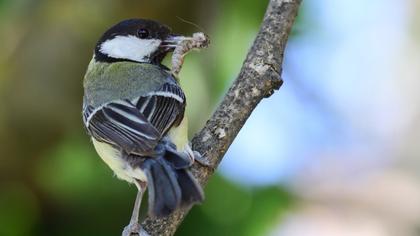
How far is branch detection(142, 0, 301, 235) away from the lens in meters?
2.65

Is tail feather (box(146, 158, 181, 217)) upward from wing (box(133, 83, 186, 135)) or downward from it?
downward

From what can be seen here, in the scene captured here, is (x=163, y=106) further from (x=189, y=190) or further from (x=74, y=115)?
(x=74, y=115)

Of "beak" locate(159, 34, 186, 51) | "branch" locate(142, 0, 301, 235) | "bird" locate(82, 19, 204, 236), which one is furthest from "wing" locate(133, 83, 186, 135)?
"beak" locate(159, 34, 186, 51)

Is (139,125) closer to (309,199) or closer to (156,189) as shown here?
(156,189)

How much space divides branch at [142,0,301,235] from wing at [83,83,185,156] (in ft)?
0.48

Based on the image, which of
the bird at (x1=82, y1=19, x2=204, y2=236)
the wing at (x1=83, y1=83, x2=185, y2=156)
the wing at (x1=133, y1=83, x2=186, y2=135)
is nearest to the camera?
the bird at (x1=82, y1=19, x2=204, y2=236)

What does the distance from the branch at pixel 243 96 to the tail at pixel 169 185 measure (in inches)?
5.7

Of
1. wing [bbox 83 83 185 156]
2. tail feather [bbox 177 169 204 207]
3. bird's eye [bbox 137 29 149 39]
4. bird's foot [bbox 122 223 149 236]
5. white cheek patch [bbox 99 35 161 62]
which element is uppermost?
bird's eye [bbox 137 29 149 39]

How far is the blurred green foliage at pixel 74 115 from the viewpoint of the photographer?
3.67 meters

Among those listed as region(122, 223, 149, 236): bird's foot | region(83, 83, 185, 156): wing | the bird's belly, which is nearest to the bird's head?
region(83, 83, 185, 156): wing

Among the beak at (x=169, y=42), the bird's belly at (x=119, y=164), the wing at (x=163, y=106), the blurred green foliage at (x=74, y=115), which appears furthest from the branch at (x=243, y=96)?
the blurred green foliage at (x=74, y=115)

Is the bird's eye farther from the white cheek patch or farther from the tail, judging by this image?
the tail

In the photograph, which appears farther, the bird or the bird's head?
the bird's head

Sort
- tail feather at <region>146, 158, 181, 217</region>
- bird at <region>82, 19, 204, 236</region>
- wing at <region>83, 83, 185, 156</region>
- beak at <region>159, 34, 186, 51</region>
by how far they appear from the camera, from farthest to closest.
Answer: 1. beak at <region>159, 34, 186, 51</region>
2. wing at <region>83, 83, 185, 156</region>
3. bird at <region>82, 19, 204, 236</region>
4. tail feather at <region>146, 158, 181, 217</region>
